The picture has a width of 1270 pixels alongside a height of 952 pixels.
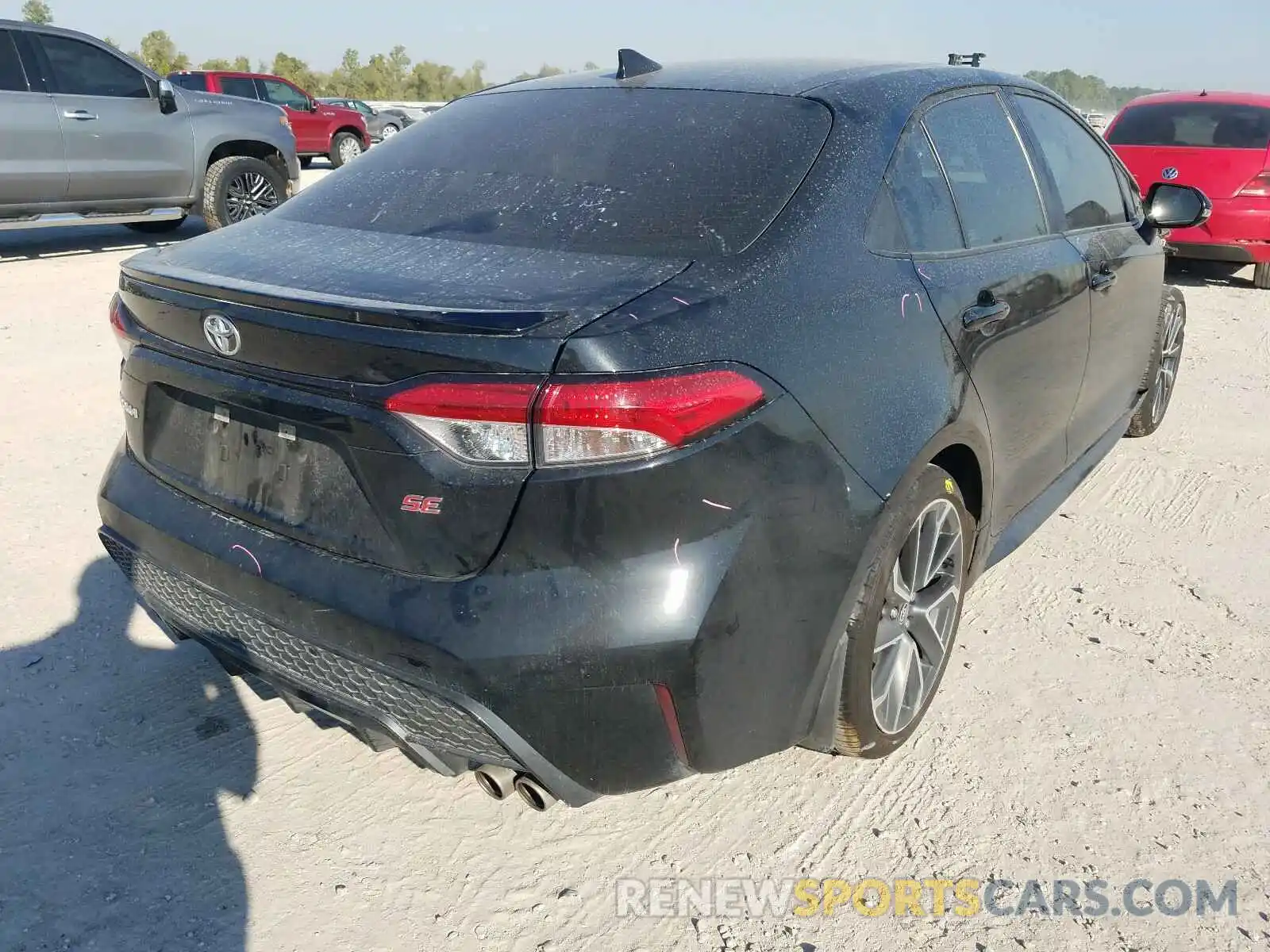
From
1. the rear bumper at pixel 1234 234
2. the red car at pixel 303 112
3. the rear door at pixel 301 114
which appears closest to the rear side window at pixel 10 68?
the rear bumper at pixel 1234 234

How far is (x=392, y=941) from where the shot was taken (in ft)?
6.78

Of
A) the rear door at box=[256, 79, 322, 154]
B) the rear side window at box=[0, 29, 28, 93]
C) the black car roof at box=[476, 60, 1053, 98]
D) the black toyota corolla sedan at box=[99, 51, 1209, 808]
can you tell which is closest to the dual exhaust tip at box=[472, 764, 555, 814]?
the black toyota corolla sedan at box=[99, 51, 1209, 808]

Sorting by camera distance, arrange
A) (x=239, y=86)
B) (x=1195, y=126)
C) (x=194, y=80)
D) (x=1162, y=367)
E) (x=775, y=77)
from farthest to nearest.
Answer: (x=239, y=86) → (x=194, y=80) → (x=1195, y=126) → (x=1162, y=367) → (x=775, y=77)

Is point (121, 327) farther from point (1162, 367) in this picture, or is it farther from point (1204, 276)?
point (1204, 276)

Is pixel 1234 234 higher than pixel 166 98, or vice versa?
pixel 166 98

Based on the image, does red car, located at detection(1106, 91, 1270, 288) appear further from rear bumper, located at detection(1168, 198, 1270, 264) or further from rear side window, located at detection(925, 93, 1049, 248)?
rear side window, located at detection(925, 93, 1049, 248)

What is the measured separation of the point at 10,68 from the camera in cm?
827

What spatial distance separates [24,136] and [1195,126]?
985 cm

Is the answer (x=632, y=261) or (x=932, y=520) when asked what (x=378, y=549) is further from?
(x=932, y=520)

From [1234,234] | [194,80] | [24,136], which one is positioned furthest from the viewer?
[194,80]

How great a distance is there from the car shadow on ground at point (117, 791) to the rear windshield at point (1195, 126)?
9.10 m

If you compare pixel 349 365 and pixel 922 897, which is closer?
pixel 349 365

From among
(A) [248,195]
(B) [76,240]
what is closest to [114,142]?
(A) [248,195]

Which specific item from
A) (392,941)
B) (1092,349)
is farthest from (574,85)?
(392,941)
